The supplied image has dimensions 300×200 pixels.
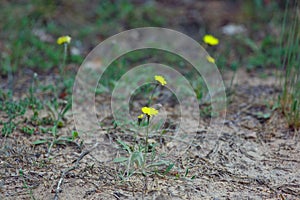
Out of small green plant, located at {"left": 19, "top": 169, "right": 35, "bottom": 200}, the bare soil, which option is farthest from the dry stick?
small green plant, located at {"left": 19, "top": 169, "right": 35, "bottom": 200}

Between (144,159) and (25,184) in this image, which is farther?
(144,159)

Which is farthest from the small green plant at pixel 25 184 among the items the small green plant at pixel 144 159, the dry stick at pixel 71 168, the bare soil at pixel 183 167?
the small green plant at pixel 144 159

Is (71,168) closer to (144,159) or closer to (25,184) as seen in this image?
(25,184)

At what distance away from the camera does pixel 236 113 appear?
3014 mm

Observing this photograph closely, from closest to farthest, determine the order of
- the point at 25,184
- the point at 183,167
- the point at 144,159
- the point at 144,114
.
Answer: the point at 25,184 → the point at 144,159 → the point at 183,167 → the point at 144,114

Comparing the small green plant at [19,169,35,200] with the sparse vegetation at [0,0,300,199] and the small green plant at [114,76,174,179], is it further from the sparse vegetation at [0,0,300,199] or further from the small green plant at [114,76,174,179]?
the small green plant at [114,76,174,179]

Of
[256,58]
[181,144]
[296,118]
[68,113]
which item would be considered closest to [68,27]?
[68,113]

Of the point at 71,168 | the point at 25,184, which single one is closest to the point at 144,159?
the point at 71,168

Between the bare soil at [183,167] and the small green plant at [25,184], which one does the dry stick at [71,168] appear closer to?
the bare soil at [183,167]

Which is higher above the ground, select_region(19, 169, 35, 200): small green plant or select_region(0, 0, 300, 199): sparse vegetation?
select_region(0, 0, 300, 199): sparse vegetation

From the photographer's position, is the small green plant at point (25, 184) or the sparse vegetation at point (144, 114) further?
the sparse vegetation at point (144, 114)

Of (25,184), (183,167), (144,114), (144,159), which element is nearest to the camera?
(25,184)

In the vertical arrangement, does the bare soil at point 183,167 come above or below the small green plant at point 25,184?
above

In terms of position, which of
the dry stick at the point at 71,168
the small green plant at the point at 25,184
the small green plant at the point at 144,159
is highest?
the small green plant at the point at 144,159
